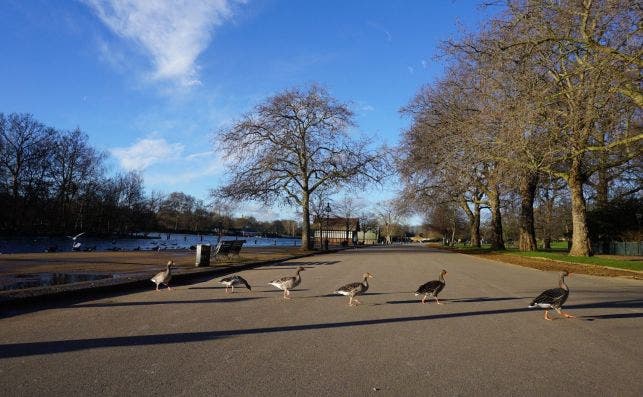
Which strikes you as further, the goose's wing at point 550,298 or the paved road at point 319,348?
the goose's wing at point 550,298

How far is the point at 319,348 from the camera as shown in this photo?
6902 millimetres

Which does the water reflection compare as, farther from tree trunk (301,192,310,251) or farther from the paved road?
tree trunk (301,192,310,251)

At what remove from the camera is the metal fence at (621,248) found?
40172 millimetres

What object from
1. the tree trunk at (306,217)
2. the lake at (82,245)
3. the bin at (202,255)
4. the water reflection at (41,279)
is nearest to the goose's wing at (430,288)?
the water reflection at (41,279)

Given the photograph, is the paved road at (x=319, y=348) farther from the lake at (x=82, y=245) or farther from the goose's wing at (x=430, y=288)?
the lake at (x=82, y=245)

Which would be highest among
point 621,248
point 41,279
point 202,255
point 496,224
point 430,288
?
point 496,224

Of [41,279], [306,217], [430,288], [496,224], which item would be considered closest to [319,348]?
[430,288]

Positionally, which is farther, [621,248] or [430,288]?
[621,248]

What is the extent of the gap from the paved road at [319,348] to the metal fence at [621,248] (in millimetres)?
33726

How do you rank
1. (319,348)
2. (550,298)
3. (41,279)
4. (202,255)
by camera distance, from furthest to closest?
1. (202,255)
2. (41,279)
3. (550,298)
4. (319,348)

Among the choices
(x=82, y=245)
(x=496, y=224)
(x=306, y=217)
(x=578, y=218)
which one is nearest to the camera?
(x=578, y=218)

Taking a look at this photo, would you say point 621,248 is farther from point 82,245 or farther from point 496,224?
point 82,245

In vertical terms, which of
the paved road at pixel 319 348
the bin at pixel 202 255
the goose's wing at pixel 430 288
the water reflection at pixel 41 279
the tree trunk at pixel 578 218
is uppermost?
the tree trunk at pixel 578 218

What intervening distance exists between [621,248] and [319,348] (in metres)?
43.7
